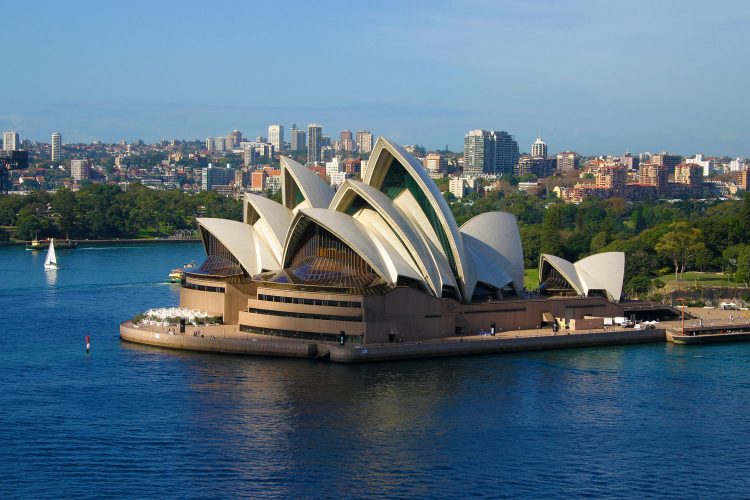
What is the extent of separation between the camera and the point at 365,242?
1662 inches

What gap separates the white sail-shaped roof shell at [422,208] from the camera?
141 feet

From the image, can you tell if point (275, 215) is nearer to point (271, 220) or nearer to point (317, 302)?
point (271, 220)

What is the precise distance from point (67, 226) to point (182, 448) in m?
77.9

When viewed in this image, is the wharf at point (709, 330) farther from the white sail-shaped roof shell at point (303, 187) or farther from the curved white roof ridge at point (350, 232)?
the white sail-shaped roof shell at point (303, 187)

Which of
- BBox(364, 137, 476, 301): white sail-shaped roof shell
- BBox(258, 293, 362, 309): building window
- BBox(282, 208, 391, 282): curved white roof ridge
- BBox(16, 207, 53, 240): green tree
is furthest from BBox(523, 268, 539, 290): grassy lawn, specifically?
BBox(16, 207, 53, 240): green tree

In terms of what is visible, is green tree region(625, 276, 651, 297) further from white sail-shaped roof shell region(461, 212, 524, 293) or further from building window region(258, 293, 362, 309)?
building window region(258, 293, 362, 309)

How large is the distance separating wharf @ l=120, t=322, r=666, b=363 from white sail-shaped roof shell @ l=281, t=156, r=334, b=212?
6.64 metres

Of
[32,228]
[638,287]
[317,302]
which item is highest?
[32,228]

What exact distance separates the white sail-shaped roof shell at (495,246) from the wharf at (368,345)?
315 cm

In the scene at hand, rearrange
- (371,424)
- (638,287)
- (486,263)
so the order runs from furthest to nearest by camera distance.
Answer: (638,287) → (486,263) → (371,424)

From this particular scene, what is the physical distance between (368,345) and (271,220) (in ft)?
29.9

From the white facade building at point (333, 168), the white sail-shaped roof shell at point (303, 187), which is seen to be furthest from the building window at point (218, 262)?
the white facade building at point (333, 168)

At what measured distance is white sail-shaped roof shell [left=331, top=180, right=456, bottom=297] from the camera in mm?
42375

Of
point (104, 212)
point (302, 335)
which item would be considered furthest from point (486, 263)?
point (104, 212)
